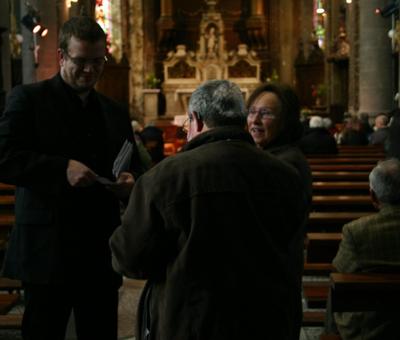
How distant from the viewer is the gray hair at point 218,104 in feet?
8.66

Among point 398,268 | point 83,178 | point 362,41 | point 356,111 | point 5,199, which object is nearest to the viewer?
point 83,178

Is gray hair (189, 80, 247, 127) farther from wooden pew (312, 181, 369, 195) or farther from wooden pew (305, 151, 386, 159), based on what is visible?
wooden pew (305, 151, 386, 159)

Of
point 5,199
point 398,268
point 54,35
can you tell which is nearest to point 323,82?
point 54,35

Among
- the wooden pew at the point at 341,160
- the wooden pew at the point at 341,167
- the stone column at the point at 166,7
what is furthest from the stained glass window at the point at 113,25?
the wooden pew at the point at 341,167

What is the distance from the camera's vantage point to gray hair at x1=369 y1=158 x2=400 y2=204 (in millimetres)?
4035

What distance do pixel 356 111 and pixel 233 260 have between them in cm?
2089

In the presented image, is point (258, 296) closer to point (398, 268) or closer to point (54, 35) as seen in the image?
point (398, 268)

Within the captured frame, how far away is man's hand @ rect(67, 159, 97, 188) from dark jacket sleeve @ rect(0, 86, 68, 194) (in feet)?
0.18

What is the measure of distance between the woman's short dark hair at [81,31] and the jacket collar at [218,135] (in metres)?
0.94

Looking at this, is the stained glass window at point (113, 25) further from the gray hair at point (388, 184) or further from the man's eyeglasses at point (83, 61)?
the man's eyeglasses at point (83, 61)

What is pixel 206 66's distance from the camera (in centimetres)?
3081

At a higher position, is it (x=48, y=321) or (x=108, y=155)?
(x=108, y=155)

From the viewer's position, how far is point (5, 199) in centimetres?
734

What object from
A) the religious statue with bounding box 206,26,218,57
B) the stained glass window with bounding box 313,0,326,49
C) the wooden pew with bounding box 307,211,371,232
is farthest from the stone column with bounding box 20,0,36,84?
the stained glass window with bounding box 313,0,326,49
